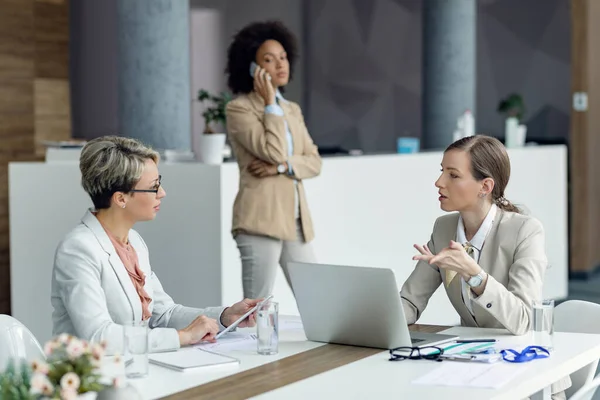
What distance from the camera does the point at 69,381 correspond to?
69.6 inches

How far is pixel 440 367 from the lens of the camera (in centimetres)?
253

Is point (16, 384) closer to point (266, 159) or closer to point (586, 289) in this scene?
point (266, 159)

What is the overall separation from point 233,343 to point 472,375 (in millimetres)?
731

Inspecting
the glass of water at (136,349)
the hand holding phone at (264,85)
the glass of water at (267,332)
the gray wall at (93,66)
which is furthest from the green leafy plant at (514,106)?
the glass of water at (136,349)

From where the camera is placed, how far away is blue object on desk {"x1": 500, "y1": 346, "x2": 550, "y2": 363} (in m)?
2.59

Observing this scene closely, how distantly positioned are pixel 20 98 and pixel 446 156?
190 inches

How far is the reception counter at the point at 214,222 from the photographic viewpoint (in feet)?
16.4

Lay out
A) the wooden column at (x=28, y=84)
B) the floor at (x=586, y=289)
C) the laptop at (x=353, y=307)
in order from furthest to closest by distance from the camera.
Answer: the floor at (x=586, y=289) < the wooden column at (x=28, y=84) < the laptop at (x=353, y=307)

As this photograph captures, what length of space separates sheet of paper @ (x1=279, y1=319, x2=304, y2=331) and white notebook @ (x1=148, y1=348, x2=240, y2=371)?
42 cm

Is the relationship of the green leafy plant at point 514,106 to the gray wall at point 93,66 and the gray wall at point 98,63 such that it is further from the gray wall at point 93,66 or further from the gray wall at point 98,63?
the gray wall at point 93,66

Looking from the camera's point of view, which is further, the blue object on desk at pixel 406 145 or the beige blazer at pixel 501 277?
the blue object on desk at pixel 406 145

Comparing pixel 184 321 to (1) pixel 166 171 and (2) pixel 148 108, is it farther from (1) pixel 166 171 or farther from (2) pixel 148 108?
(2) pixel 148 108

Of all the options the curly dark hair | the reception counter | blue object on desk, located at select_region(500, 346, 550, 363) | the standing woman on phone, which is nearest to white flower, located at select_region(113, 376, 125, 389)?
blue object on desk, located at select_region(500, 346, 550, 363)

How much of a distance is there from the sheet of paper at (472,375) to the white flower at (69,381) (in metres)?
0.88
